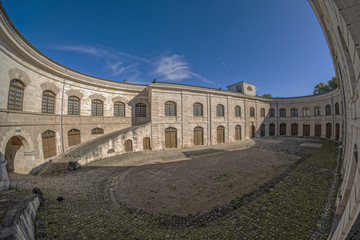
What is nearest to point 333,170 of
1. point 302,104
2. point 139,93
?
point 139,93

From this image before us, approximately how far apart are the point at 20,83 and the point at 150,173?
10857 mm

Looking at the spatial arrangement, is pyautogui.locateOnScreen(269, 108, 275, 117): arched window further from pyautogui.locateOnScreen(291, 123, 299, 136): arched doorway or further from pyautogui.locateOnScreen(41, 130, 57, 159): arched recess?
pyautogui.locateOnScreen(41, 130, 57, 159): arched recess

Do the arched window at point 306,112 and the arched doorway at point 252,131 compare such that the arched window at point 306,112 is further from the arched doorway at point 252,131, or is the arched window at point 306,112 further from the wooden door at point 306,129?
the arched doorway at point 252,131

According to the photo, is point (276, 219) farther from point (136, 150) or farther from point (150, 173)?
point (136, 150)

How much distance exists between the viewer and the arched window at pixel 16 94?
8.91 metres

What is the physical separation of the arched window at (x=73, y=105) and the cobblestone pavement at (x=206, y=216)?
803 cm

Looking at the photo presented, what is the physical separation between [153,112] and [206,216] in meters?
13.0

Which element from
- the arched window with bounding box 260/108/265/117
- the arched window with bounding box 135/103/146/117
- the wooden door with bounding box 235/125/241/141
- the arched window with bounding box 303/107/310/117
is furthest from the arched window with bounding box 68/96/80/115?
the arched window with bounding box 303/107/310/117

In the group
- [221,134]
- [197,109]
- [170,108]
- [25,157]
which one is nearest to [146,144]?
[170,108]

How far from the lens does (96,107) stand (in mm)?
16328

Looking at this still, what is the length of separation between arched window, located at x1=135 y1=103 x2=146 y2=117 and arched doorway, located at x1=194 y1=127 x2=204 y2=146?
756 cm

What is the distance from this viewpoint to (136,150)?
15.5m

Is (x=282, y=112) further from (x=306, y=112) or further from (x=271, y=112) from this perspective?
(x=306, y=112)

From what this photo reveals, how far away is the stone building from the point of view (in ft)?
15.1
